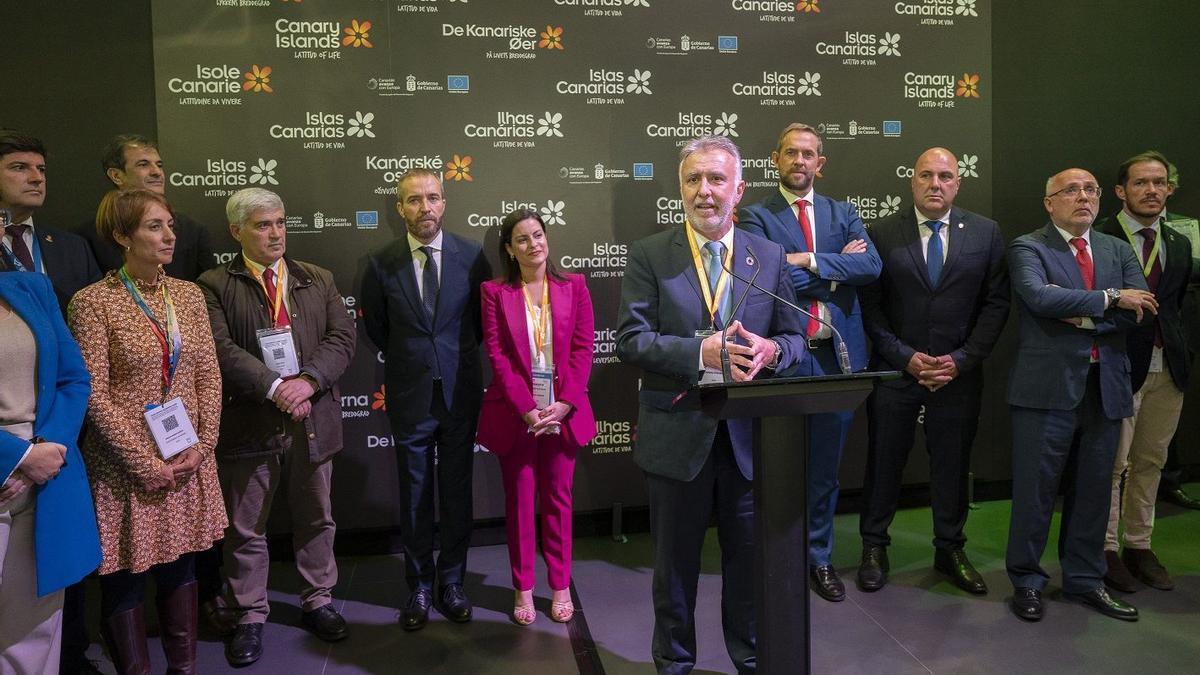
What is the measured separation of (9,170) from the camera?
3049 millimetres

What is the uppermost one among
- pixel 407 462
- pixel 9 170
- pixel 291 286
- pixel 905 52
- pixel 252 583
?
pixel 905 52

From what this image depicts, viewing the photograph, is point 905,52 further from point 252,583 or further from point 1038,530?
point 252,583

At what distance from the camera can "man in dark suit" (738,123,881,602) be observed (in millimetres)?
3689

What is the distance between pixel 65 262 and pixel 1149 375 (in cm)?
514

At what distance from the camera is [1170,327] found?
3961mm

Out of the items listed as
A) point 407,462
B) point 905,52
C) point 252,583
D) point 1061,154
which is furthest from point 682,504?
point 1061,154

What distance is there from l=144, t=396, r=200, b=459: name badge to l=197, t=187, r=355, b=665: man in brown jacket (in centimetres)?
44

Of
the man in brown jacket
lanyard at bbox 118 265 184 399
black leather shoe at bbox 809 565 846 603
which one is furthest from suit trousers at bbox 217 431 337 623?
black leather shoe at bbox 809 565 846 603

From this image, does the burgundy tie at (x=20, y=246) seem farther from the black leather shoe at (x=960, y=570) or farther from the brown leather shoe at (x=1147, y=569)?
the brown leather shoe at (x=1147, y=569)

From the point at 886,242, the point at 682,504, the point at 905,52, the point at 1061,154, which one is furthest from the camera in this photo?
the point at 1061,154

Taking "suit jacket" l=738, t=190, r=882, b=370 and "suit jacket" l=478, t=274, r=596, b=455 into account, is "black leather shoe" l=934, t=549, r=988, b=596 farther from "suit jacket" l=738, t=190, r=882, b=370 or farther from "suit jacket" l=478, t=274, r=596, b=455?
"suit jacket" l=478, t=274, r=596, b=455

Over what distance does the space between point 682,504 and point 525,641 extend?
124 cm

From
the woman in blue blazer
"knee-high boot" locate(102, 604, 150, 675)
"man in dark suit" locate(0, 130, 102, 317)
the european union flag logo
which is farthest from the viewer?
the european union flag logo

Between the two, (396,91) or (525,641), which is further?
(396,91)
